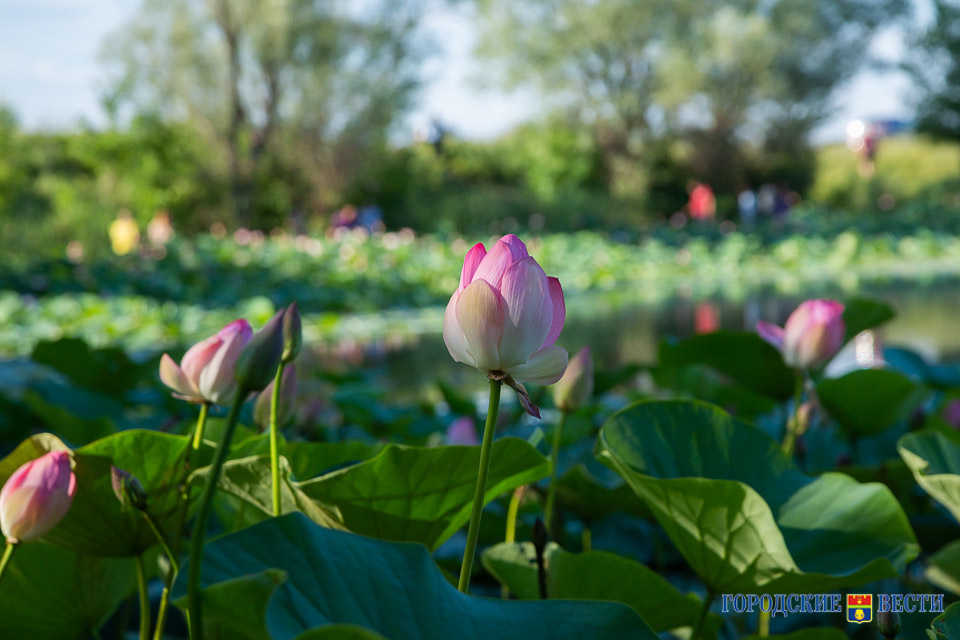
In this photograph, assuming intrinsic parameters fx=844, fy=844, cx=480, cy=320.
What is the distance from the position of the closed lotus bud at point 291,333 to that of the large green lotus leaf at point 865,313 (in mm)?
879

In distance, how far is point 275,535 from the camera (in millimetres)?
383

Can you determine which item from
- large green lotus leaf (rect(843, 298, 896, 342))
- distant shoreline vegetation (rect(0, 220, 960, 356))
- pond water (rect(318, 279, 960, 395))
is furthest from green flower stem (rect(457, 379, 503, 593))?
distant shoreline vegetation (rect(0, 220, 960, 356))

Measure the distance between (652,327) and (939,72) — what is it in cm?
1416

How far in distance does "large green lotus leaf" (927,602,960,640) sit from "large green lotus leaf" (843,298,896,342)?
752 mm

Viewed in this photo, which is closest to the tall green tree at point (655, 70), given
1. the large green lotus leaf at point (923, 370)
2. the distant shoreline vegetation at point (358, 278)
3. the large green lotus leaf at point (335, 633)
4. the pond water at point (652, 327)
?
the distant shoreline vegetation at point (358, 278)

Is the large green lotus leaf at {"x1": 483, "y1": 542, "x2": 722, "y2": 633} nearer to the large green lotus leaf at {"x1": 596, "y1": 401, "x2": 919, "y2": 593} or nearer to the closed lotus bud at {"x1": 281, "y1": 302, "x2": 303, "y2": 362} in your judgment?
the large green lotus leaf at {"x1": 596, "y1": 401, "x2": 919, "y2": 593}

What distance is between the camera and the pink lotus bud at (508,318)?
398 mm

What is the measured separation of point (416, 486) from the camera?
0.49 metres

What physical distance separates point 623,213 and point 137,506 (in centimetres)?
1516

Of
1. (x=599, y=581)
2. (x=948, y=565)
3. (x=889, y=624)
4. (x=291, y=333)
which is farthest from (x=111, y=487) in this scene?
(x=948, y=565)

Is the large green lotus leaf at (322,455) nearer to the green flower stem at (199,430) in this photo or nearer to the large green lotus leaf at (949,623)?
the green flower stem at (199,430)

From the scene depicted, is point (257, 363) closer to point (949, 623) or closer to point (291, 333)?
point (291, 333)

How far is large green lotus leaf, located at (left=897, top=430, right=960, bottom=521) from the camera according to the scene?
529mm

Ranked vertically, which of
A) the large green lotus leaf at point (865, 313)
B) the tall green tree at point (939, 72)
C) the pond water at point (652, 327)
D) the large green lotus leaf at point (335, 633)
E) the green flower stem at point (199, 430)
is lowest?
the pond water at point (652, 327)
